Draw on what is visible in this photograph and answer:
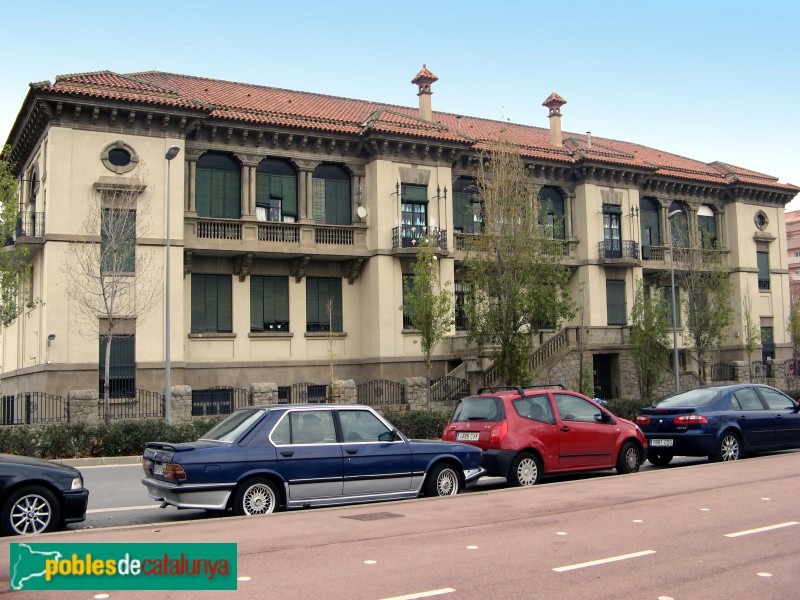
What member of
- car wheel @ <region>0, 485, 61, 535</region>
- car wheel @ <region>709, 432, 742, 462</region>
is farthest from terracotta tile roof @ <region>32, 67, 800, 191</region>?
car wheel @ <region>0, 485, 61, 535</region>

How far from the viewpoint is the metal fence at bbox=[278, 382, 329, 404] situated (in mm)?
28656

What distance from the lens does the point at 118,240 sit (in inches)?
1001

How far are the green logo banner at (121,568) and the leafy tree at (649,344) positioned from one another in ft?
90.0

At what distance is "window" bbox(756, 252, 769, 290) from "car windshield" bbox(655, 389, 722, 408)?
29250mm

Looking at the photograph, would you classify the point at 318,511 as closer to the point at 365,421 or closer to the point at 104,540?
the point at 365,421

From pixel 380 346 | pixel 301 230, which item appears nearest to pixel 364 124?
pixel 301 230

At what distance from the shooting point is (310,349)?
1216 inches

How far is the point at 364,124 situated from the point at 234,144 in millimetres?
5397

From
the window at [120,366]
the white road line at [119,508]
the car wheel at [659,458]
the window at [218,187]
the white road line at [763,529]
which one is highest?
the window at [218,187]

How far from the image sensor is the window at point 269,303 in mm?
30281

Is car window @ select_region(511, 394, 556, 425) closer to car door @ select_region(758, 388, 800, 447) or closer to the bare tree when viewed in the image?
car door @ select_region(758, 388, 800, 447)

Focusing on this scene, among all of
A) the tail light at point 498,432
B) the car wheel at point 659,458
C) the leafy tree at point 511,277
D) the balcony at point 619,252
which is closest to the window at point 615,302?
the balcony at point 619,252

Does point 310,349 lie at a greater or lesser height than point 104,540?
greater

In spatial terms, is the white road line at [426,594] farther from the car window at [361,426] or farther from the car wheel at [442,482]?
the car wheel at [442,482]
